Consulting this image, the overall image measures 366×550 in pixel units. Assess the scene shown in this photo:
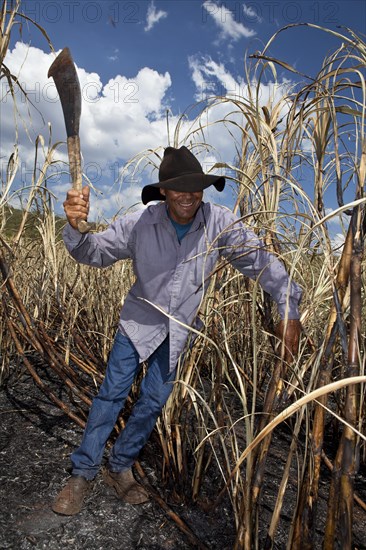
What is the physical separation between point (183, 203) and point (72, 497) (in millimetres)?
1160

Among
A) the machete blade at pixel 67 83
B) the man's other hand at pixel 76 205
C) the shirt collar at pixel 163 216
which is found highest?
the machete blade at pixel 67 83

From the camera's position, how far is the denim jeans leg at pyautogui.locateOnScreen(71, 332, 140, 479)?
184cm

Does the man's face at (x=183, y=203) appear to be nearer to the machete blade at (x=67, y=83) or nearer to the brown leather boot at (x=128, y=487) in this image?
the machete blade at (x=67, y=83)

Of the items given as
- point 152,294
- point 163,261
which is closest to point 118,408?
point 152,294

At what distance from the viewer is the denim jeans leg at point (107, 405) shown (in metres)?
1.84

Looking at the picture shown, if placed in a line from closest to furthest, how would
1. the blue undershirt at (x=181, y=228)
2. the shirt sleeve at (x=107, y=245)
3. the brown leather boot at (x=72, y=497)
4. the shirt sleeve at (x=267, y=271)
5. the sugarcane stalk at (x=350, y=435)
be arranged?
1. the sugarcane stalk at (x=350, y=435)
2. the shirt sleeve at (x=267, y=271)
3. the brown leather boot at (x=72, y=497)
4. the shirt sleeve at (x=107, y=245)
5. the blue undershirt at (x=181, y=228)

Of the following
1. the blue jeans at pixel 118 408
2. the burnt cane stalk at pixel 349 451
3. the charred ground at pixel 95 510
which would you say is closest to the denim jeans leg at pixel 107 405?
the blue jeans at pixel 118 408

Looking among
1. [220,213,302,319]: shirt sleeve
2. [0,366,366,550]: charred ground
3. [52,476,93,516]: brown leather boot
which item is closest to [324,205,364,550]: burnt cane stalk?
[220,213,302,319]: shirt sleeve

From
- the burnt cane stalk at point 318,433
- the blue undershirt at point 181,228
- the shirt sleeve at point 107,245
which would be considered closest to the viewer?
the burnt cane stalk at point 318,433

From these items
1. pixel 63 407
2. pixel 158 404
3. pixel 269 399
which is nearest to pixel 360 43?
pixel 269 399

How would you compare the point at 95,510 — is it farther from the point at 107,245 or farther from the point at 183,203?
the point at 183,203

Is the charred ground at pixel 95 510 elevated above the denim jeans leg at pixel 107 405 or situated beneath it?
situated beneath

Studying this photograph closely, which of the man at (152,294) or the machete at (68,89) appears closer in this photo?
the machete at (68,89)

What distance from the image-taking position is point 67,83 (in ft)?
4.34
